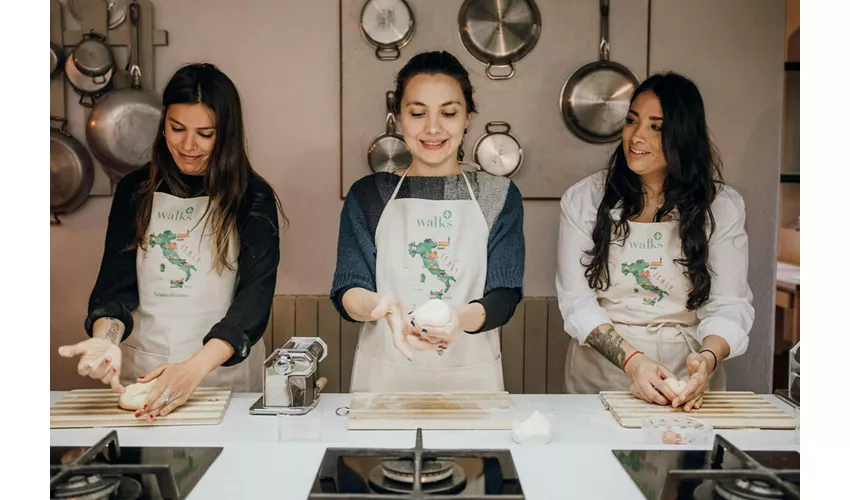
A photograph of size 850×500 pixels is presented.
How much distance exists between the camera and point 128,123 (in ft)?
8.87

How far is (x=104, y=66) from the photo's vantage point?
2729 mm

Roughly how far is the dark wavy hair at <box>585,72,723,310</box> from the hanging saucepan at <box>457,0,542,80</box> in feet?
2.45

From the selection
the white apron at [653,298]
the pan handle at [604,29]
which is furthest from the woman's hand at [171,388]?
the pan handle at [604,29]

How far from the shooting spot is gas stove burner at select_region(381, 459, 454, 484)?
1.17 metres

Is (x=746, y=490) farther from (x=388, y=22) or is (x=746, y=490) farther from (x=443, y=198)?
(x=388, y=22)

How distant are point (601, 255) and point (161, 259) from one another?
4.35 feet

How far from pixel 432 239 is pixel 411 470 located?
3.00 feet

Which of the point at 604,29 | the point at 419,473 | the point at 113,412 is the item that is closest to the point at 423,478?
the point at 419,473

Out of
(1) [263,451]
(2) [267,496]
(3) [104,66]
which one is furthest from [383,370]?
(3) [104,66]

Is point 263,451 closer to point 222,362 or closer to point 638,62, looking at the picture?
point 222,362

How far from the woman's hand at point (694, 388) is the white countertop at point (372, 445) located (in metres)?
0.15

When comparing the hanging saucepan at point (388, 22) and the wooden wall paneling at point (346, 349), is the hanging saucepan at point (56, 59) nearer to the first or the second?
the hanging saucepan at point (388, 22)

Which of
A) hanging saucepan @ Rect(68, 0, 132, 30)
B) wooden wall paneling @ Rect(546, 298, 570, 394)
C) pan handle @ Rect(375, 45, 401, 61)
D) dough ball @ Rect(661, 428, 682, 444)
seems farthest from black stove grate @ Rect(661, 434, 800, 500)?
hanging saucepan @ Rect(68, 0, 132, 30)

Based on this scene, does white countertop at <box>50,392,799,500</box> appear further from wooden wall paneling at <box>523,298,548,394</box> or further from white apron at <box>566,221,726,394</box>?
wooden wall paneling at <box>523,298,548,394</box>
